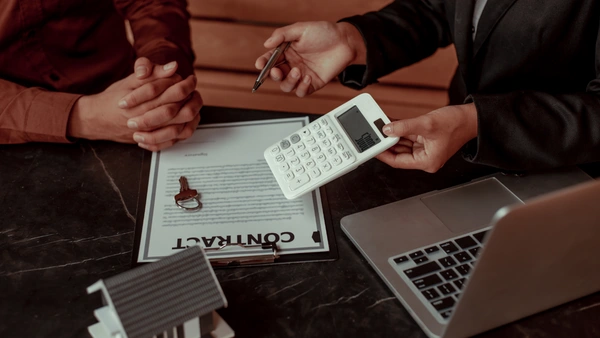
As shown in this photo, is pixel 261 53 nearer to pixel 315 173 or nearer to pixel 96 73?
pixel 96 73

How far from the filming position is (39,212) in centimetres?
81

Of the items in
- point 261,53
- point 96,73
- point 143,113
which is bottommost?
point 261,53

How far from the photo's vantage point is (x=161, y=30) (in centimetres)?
116

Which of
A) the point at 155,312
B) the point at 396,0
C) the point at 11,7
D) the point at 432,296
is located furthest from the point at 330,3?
the point at 155,312

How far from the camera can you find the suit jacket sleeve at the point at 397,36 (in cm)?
101

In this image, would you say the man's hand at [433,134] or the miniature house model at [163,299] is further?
the man's hand at [433,134]

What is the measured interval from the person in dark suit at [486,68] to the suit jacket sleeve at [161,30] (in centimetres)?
26

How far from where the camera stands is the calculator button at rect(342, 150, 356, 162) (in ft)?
2.63

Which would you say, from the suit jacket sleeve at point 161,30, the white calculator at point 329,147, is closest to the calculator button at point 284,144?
the white calculator at point 329,147

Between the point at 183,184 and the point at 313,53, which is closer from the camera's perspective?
the point at 183,184

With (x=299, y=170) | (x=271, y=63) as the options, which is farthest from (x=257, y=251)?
(x=271, y=63)

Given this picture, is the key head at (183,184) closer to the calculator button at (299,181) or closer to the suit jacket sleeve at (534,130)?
the calculator button at (299,181)

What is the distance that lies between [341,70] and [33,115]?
53 centimetres

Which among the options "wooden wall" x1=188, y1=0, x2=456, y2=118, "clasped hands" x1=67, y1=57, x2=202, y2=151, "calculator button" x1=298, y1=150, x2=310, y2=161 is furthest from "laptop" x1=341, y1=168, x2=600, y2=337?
"wooden wall" x1=188, y1=0, x2=456, y2=118
